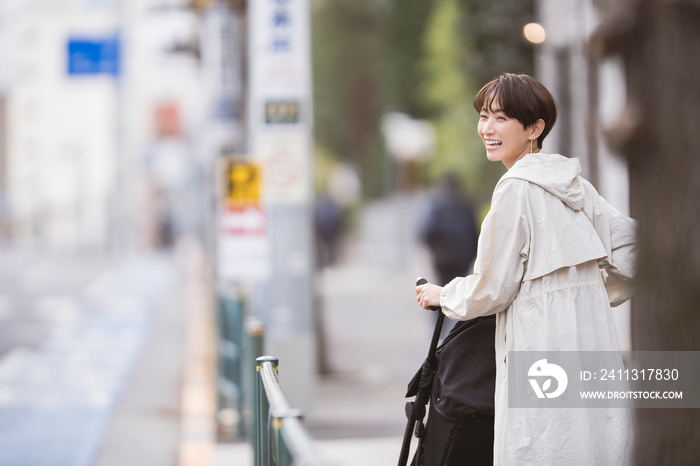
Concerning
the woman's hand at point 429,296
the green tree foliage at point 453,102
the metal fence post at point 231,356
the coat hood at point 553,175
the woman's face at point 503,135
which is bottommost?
the metal fence post at point 231,356

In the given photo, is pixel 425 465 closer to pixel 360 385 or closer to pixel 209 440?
pixel 209 440

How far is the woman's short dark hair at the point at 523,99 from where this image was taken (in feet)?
10.6

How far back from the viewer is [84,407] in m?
9.22

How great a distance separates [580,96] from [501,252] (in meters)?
9.85

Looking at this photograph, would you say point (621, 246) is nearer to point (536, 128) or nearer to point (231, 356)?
point (536, 128)

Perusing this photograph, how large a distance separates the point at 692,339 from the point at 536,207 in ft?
2.09

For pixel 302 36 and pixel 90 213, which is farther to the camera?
pixel 90 213

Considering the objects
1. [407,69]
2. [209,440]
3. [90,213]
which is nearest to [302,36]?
[209,440]

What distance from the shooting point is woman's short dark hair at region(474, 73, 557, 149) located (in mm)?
3238

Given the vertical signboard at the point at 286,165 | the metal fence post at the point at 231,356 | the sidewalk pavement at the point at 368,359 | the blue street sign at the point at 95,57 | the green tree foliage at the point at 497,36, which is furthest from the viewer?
the blue street sign at the point at 95,57

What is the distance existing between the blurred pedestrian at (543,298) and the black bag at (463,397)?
0.43 ft

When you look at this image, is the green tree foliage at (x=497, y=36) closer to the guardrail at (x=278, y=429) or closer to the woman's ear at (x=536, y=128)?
the guardrail at (x=278, y=429)

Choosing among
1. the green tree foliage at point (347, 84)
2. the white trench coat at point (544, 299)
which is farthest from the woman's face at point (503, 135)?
the green tree foliage at point (347, 84)

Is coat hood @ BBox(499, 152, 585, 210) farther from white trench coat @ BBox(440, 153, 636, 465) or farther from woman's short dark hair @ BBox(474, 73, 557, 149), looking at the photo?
woman's short dark hair @ BBox(474, 73, 557, 149)
